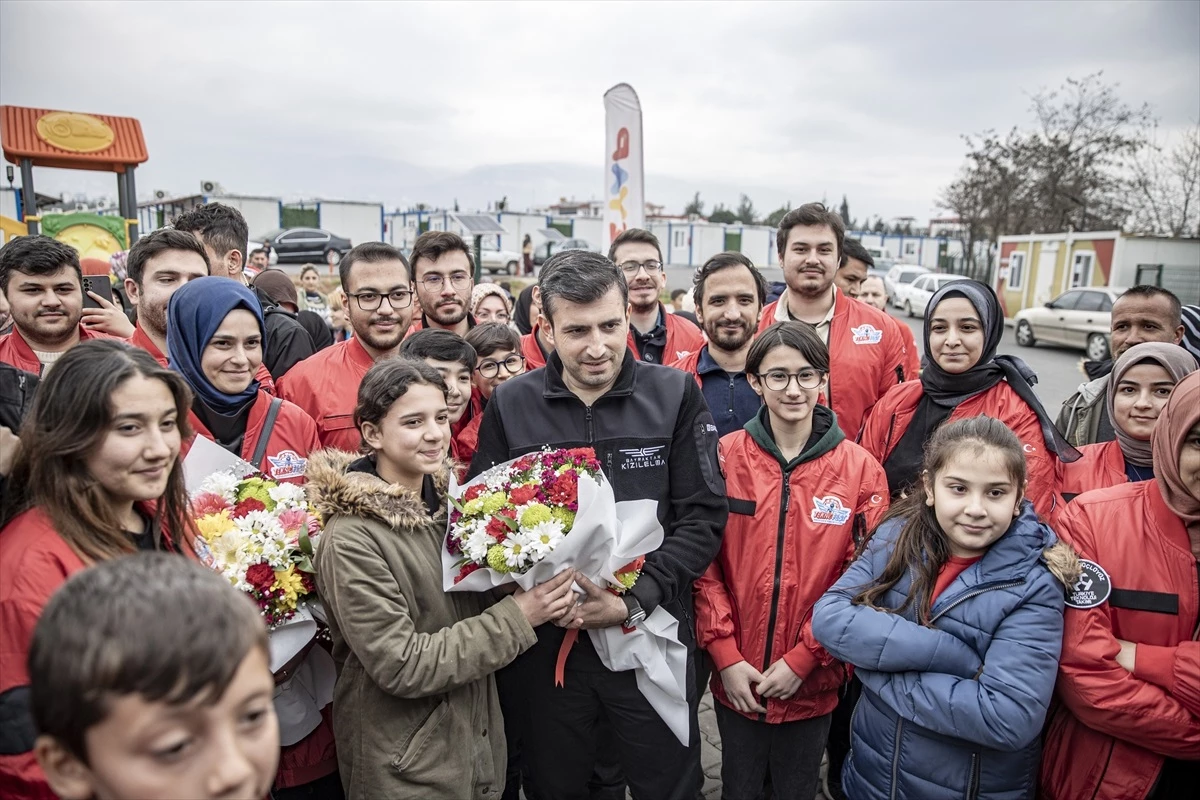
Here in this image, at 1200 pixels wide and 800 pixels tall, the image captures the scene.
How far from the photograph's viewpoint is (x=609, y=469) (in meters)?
2.75

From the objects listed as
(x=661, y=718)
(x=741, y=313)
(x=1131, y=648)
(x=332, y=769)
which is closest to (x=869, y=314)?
(x=741, y=313)

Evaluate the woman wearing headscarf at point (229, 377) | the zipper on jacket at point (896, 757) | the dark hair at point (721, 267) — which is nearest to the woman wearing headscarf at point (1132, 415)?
the zipper on jacket at point (896, 757)

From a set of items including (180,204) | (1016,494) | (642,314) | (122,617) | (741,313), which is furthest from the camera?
(180,204)

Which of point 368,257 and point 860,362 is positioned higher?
point 368,257

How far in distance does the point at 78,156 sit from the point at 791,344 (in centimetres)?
1263

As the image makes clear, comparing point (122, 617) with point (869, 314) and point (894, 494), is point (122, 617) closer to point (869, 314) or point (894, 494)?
point (894, 494)

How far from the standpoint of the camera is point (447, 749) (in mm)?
2359

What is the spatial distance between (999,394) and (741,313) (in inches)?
53.0

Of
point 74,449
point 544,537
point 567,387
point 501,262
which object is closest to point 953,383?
point 567,387

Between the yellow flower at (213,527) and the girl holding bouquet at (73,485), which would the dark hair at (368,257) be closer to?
the yellow flower at (213,527)

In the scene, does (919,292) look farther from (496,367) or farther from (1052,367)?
(496,367)

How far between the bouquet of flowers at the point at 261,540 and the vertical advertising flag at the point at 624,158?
25.4 ft

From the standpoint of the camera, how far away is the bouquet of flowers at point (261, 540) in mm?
2311

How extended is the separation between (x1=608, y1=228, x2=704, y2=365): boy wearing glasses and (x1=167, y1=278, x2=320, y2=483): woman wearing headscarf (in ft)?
8.31
